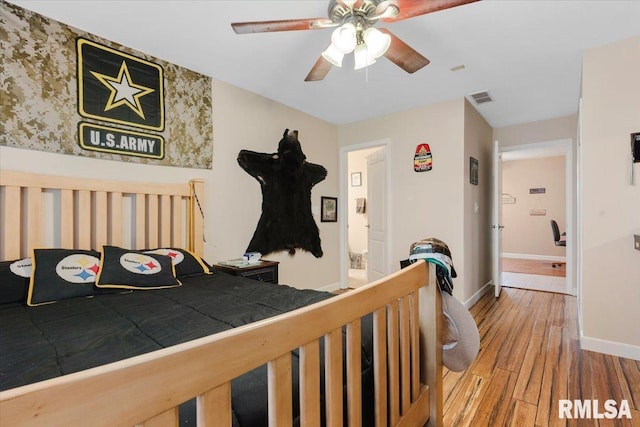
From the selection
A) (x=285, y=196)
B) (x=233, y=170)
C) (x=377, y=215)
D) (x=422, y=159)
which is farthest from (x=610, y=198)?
(x=233, y=170)

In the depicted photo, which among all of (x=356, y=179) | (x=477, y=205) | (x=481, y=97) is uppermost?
(x=481, y=97)

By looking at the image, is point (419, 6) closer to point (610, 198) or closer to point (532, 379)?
point (610, 198)

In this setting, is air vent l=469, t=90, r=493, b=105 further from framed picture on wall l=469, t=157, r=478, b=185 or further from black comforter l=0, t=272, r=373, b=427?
black comforter l=0, t=272, r=373, b=427

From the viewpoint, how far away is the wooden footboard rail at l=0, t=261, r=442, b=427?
A: 1.41 feet

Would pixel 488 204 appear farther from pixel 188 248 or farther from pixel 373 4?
pixel 188 248

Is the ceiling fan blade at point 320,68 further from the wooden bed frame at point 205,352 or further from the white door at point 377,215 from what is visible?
the white door at point 377,215

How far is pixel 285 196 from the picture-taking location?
3.70 meters

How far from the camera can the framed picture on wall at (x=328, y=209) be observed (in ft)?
13.9

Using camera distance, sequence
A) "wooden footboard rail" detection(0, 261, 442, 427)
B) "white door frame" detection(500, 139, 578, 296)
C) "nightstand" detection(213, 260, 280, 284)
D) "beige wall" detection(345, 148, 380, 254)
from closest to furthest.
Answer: "wooden footboard rail" detection(0, 261, 442, 427) < "nightstand" detection(213, 260, 280, 284) < "white door frame" detection(500, 139, 578, 296) < "beige wall" detection(345, 148, 380, 254)

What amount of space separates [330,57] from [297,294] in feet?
5.02

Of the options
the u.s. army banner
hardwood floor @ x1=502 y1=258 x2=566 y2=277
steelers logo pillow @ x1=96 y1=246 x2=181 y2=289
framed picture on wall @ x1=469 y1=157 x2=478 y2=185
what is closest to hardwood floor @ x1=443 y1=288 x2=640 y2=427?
framed picture on wall @ x1=469 y1=157 x2=478 y2=185

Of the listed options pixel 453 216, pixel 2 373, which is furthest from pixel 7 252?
pixel 453 216

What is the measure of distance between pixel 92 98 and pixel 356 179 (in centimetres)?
428

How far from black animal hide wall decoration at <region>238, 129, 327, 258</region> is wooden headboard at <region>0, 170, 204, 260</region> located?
0.78 m
